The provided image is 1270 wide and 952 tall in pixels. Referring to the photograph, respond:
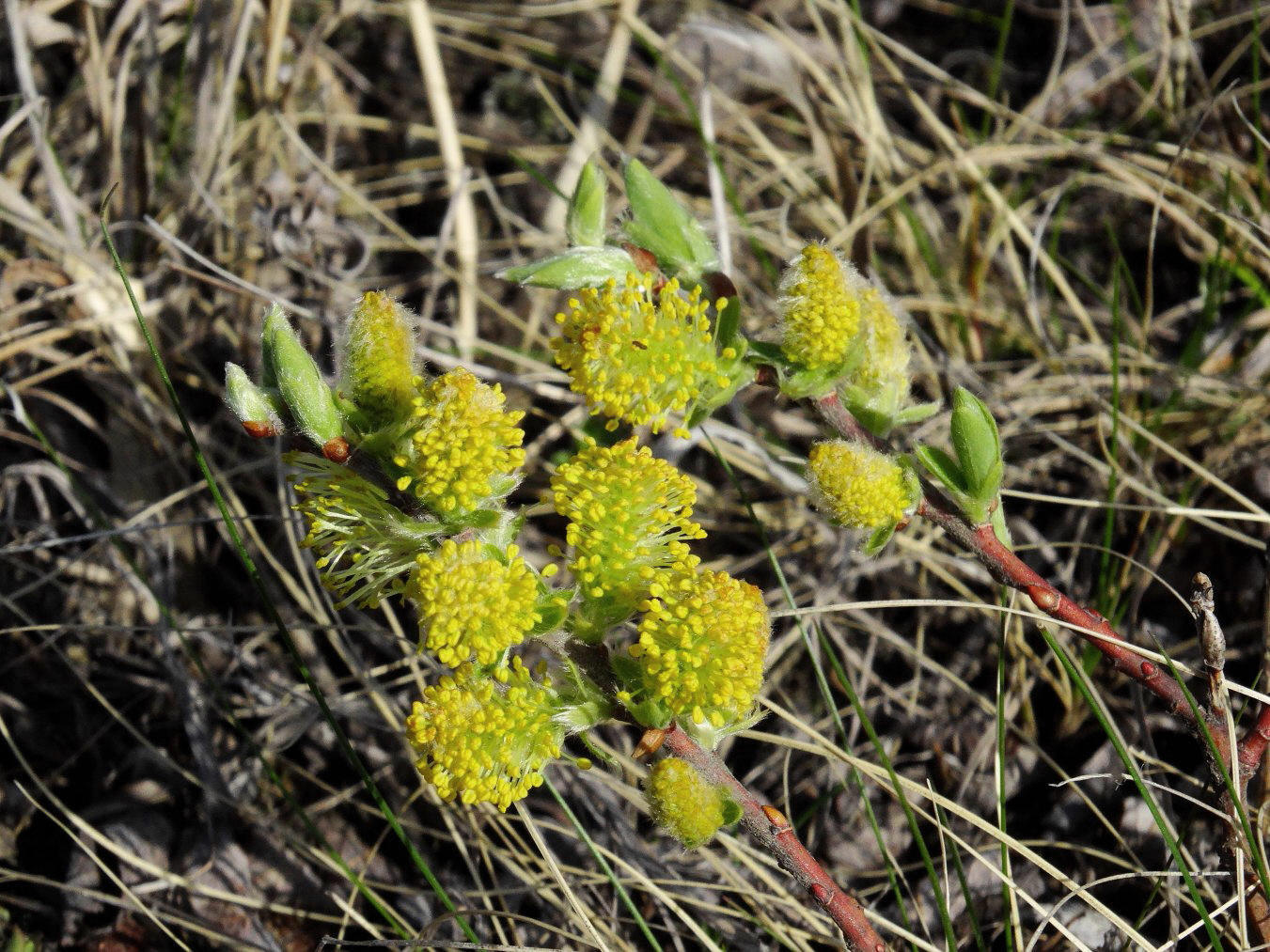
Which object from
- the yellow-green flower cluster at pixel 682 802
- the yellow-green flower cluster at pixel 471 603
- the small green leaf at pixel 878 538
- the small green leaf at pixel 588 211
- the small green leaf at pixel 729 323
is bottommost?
the yellow-green flower cluster at pixel 682 802

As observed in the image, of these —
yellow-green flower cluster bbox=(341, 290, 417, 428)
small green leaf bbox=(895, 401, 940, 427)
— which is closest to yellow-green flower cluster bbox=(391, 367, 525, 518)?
yellow-green flower cluster bbox=(341, 290, 417, 428)

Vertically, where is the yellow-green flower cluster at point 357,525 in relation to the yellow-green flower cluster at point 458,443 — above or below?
below

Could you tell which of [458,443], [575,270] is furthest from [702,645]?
[575,270]

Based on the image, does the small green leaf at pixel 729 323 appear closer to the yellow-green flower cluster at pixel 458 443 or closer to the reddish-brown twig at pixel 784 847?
the yellow-green flower cluster at pixel 458 443

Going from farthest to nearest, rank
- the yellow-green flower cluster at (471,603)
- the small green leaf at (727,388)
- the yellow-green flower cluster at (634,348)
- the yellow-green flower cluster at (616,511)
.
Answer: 1. the small green leaf at (727,388)
2. the yellow-green flower cluster at (634,348)
3. the yellow-green flower cluster at (616,511)
4. the yellow-green flower cluster at (471,603)

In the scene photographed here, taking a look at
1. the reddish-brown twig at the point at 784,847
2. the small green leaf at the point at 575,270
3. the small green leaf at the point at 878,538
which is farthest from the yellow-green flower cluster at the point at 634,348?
the reddish-brown twig at the point at 784,847

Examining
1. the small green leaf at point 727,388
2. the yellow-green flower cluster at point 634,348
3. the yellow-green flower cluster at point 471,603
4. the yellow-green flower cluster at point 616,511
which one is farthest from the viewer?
the small green leaf at point 727,388

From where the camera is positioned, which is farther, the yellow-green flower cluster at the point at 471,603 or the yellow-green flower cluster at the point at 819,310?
the yellow-green flower cluster at the point at 819,310
